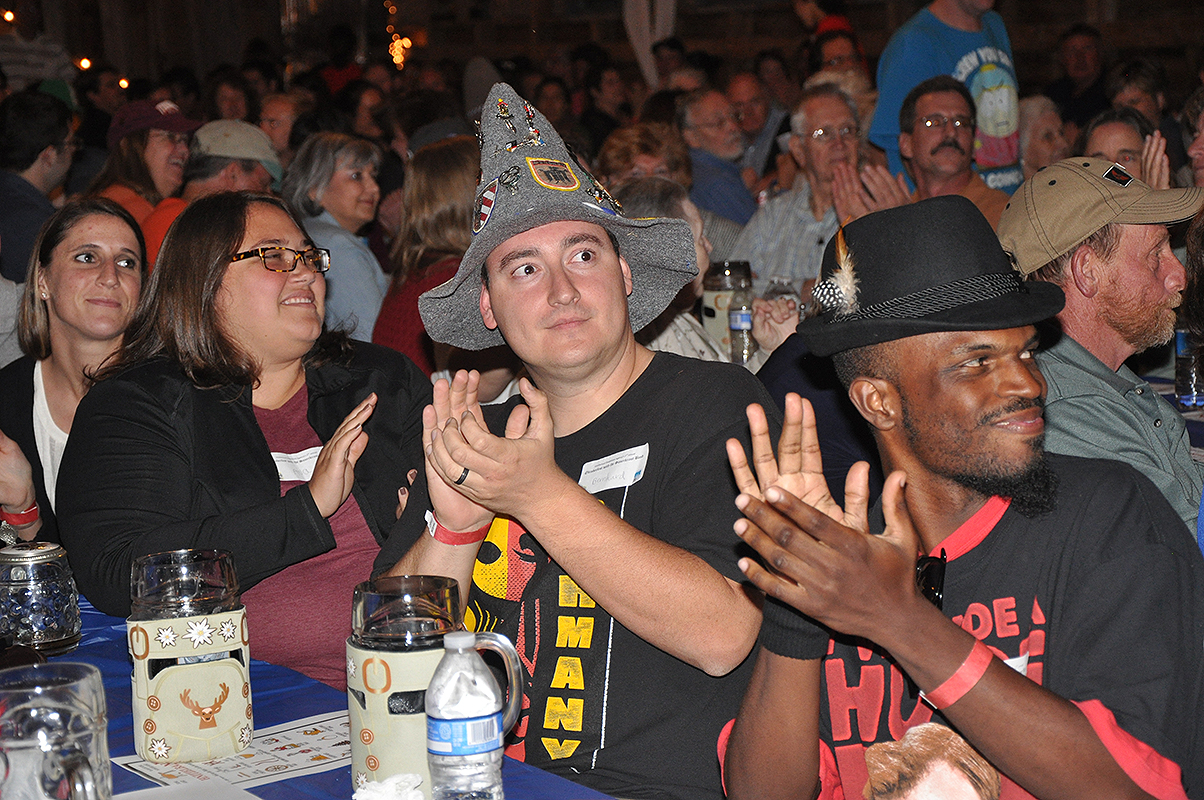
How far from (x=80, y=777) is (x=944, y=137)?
4388mm

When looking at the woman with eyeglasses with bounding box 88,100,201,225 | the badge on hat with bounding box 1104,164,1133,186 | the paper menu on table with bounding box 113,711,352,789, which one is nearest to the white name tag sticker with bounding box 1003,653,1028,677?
the paper menu on table with bounding box 113,711,352,789

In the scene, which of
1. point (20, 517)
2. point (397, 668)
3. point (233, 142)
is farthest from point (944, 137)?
point (397, 668)

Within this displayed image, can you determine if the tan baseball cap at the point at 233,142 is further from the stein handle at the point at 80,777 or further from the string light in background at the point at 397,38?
the string light in background at the point at 397,38

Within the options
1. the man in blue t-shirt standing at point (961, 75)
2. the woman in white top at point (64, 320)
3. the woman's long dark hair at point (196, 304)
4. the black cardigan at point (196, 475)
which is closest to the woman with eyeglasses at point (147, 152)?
the woman in white top at point (64, 320)

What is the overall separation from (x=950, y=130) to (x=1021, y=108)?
223cm

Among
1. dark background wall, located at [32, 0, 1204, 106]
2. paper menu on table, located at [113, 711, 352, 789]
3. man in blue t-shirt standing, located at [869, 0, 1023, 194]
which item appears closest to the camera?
paper menu on table, located at [113, 711, 352, 789]

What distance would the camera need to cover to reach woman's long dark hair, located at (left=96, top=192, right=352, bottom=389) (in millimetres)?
2529

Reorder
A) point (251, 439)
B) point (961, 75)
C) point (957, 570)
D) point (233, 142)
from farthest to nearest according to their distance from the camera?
point (961, 75) < point (233, 142) < point (251, 439) < point (957, 570)

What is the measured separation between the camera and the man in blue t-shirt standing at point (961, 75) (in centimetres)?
538

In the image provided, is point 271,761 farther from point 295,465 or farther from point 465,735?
point 295,465

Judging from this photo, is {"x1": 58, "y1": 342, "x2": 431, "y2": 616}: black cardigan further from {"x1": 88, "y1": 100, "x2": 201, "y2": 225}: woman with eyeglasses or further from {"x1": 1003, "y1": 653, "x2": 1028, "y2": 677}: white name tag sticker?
{"x1": 88, "y1": 100, "x2": 201, "y2": 225}: woman with eyeglasses

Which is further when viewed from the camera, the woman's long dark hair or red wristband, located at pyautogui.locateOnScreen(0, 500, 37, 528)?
red wristband, located at pyautogui.locateOnScreen(0, 500, 37, 528)

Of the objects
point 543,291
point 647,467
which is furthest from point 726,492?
point 543,291

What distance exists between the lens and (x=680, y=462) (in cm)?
188
